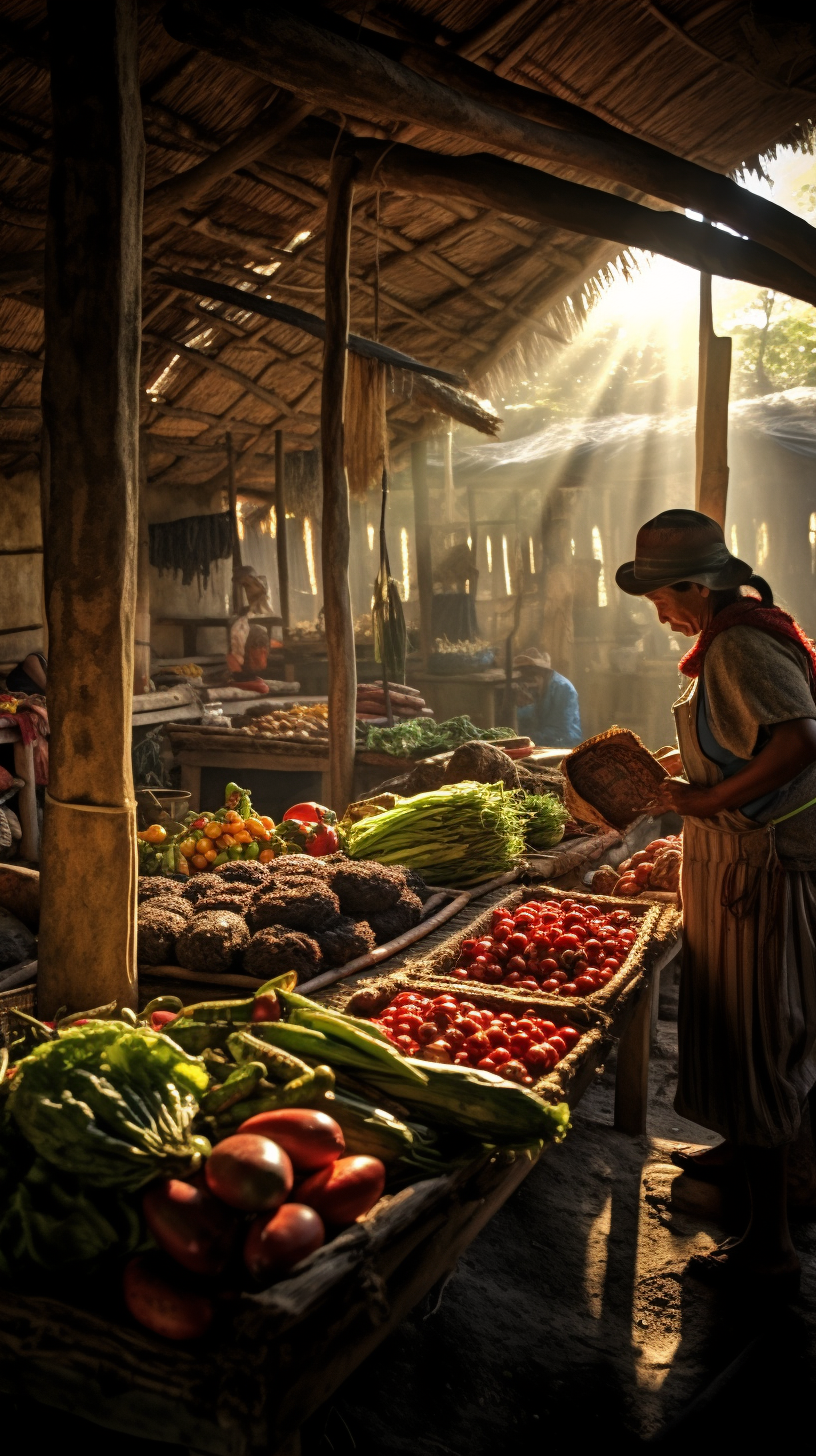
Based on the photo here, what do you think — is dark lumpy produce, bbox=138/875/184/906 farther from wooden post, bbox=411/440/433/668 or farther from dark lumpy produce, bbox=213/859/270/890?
wooden post, bbox=411/440/433/668

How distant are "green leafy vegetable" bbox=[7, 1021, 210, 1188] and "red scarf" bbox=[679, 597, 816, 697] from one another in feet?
6.65

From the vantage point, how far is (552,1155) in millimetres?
4262

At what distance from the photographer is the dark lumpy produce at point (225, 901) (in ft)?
13.3

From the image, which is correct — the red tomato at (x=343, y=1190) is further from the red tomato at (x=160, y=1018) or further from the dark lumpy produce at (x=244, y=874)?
the dark lumpy produce at (x=244, y=874)

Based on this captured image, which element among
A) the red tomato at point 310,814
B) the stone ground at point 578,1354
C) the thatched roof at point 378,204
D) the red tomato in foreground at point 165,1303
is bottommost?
→ the stone ground at point 578,1354

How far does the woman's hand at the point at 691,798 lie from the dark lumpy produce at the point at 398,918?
1357mm

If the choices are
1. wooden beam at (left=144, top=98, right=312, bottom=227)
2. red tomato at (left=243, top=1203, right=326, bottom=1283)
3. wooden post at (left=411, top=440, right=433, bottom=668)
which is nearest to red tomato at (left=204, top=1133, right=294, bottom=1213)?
red tomato at (left=243, top=1203, right=326, bottom=1283)

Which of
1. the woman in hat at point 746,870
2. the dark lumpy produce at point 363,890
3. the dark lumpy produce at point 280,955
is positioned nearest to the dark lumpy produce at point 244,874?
the dark lumpy produce at point 363,890

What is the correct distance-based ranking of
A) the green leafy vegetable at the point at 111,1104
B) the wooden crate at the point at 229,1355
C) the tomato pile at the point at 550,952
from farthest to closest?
the tomato pile at the point at 550,952, the green leafy vegetable at the point at 111,1104, the wooden crate at the point at 229,1355

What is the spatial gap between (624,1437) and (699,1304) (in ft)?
2.25

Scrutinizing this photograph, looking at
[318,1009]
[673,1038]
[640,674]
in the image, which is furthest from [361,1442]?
[640,674]

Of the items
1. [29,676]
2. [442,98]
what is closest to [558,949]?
[442,98]

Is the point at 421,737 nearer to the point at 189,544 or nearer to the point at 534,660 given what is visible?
the point at 534,660

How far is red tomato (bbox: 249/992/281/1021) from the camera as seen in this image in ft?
8.55
